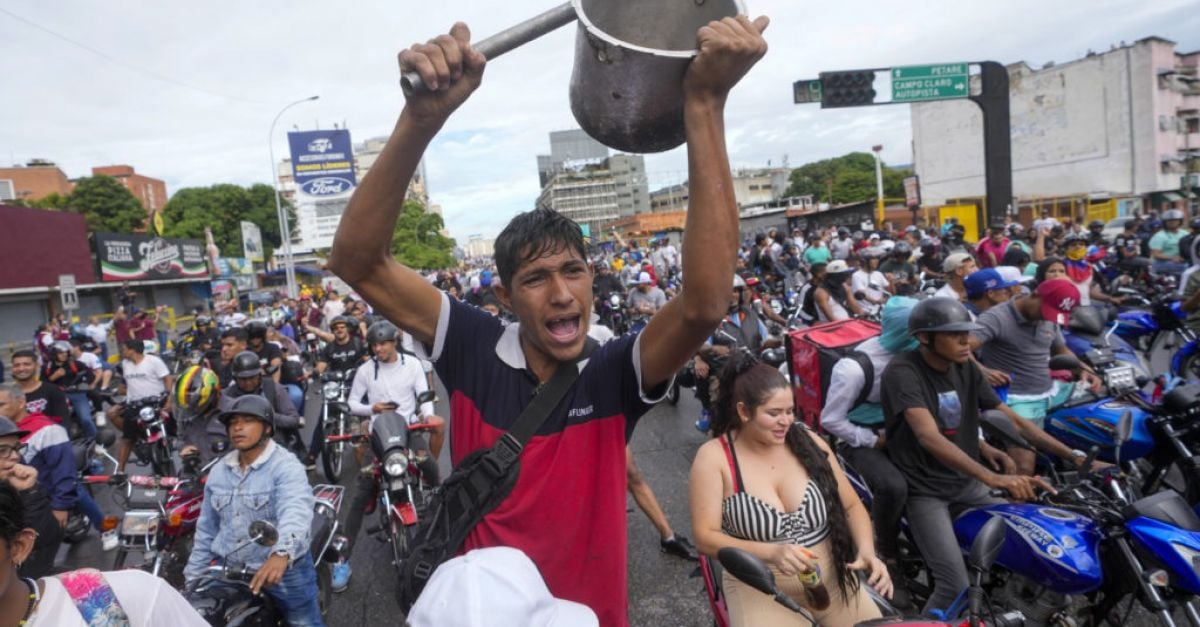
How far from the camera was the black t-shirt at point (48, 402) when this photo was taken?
6379 mm

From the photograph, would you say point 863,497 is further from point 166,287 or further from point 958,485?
point 166,287

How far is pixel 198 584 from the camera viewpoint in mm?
3365

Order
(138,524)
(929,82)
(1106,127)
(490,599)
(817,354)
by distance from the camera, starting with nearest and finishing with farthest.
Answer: (490,599) < (138,524) < (817,354) < (929,82) < (1106,127)

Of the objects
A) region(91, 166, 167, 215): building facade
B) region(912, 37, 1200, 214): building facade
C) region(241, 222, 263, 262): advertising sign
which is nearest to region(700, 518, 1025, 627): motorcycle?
region(912, 37, 1200, 214): building facade

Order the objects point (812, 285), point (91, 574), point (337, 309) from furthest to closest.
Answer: point (337, 309) < point (812, 285) < point (91, 574)

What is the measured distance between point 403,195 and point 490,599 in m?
0.90

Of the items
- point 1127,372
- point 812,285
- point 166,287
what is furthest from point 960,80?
point 166,287

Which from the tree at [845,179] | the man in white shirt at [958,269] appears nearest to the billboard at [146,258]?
the man in white shirt at [958,269]

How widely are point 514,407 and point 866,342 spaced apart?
309 centimetres

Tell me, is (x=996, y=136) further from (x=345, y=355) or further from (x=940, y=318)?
(x=940, y=318)

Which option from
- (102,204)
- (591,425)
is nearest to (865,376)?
(591,425)

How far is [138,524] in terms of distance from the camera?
14.2ft

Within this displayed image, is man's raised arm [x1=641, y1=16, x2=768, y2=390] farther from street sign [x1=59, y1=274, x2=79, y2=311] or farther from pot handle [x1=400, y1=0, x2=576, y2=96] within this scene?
street sign [x1=59, y1=274, x2=79, y2=311]

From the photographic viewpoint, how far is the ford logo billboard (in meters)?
29.9
